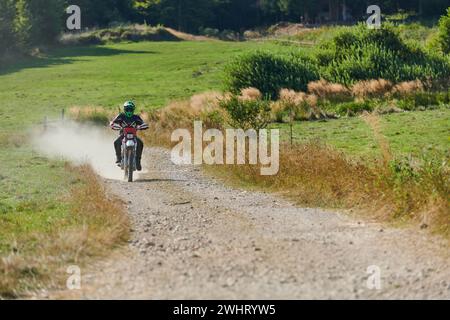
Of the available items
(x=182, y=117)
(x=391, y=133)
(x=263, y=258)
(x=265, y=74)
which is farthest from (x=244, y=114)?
(x=265, y=74)

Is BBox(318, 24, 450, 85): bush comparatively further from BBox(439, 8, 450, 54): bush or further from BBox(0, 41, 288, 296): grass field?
BBox(439, 8, 450, 54): bush

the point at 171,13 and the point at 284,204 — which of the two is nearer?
the point at 284,204

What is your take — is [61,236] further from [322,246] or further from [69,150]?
[69,150]

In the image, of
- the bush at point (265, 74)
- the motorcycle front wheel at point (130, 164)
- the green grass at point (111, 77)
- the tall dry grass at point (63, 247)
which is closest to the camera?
the tall dry grass at point (63, 247)

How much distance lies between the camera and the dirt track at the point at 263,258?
10.8m

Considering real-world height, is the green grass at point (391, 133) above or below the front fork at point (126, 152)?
below

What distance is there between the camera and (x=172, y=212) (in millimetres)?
17125

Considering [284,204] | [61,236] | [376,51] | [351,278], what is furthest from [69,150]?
[376,51]

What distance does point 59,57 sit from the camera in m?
89.3

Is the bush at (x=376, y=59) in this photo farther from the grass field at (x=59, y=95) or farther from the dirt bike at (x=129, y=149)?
the dirt bike at (x=129, y=149)

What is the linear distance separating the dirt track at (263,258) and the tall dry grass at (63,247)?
346mm

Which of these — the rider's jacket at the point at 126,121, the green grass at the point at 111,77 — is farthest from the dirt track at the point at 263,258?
the green grass at the point at 111,77
